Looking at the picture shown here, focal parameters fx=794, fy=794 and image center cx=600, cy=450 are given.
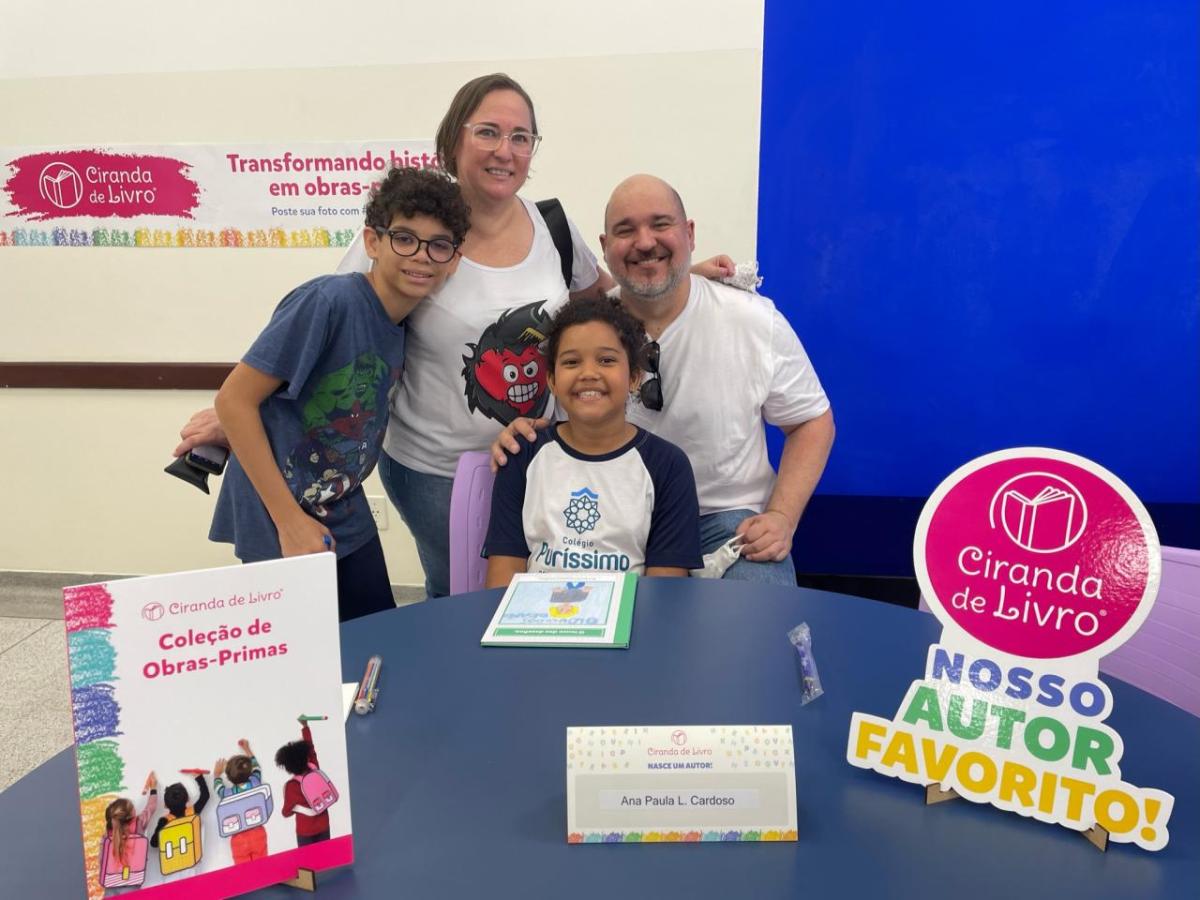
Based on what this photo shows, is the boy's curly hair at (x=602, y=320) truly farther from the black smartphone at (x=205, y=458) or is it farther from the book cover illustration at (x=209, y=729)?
the book cover illustration at (x=209, y=729)

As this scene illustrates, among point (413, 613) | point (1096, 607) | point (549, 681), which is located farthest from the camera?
point (413, 613)

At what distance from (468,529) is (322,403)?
0.42 m

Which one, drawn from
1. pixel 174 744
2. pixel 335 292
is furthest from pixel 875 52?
pixel 174 744

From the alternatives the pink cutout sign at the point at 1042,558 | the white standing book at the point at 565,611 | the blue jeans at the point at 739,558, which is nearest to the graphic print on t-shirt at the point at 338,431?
the white standing book at the point at 565,611

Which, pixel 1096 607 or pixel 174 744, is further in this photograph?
pixel 1096 607

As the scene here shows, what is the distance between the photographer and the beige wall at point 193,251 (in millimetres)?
2652

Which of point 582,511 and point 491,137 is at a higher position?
point 491,137

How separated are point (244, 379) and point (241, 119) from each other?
1.73 m

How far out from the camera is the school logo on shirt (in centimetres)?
168

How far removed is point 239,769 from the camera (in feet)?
2.46

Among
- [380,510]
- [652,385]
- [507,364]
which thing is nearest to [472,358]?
[507,364]

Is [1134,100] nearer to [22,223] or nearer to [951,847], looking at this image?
[951,847]

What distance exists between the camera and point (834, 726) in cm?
99

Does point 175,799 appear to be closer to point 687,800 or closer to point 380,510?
point 687,800
